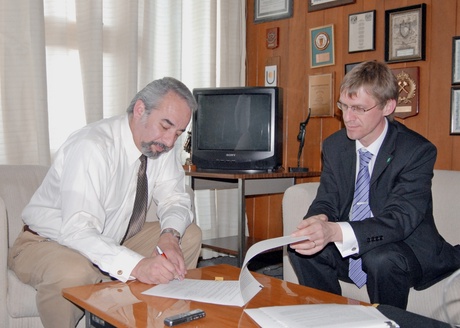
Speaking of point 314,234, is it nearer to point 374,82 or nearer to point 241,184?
point 374,82

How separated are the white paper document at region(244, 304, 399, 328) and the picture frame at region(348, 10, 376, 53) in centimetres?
232

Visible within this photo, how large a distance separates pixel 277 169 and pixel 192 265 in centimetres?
136

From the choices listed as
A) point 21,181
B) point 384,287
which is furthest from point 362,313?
point 21,181

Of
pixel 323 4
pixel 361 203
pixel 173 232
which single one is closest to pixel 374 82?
pixel 361 203

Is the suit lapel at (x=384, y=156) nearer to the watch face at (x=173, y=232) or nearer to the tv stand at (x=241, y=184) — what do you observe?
the watch face at (x=173, y=232)

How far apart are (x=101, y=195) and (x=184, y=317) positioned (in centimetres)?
82

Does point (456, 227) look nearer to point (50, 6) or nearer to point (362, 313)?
point (362, 313)

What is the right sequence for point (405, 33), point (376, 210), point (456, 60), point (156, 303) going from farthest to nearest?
A: point (405, 33) → point (456, 60) → point (376, 210) → point (156, 303)

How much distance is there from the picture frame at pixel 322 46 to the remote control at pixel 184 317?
2.59m

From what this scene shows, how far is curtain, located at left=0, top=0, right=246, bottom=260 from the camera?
2.99m

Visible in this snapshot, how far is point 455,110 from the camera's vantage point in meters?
2.98

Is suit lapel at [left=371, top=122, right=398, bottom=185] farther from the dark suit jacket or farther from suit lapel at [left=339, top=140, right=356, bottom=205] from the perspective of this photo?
suit lapel at [left=339, top=140, right=356, bottom=205]

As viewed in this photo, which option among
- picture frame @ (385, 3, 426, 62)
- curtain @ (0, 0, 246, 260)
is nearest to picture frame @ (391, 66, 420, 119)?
picture frame @ (385, 3, 426, 62)

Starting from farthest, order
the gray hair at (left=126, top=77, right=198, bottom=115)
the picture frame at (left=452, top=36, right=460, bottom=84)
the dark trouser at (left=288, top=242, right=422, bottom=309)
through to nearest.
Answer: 1. the picture frame at (left=452, top=36, right=460, bottom=84)
2. the gray hair at (left=126, top=77, right=198, bottom=115)
3. the dark trouser at (left=288, top=242, right=422, bottom=309)
